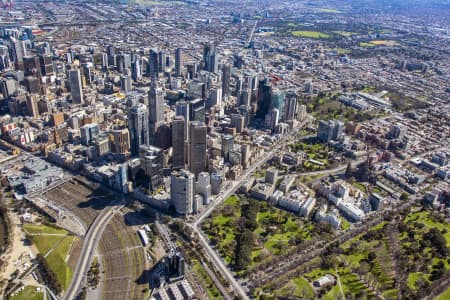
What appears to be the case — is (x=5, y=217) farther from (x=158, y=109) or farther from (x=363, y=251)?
(x=363, y=251)

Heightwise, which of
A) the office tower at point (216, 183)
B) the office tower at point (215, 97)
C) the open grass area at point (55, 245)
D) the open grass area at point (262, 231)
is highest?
the office tower at point (215, 97)

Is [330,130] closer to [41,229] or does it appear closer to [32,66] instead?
[41,229]

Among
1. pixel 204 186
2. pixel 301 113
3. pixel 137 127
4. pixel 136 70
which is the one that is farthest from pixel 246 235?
pixel 136 70

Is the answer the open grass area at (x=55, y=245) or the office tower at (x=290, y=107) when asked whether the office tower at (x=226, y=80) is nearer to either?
the office tower at (x=290, y=107)

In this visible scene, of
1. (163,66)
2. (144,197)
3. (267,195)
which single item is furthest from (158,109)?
(163,66)

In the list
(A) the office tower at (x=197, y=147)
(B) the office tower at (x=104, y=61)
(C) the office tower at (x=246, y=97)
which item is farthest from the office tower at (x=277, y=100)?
(B) the office tower at (x=104, y=61)
